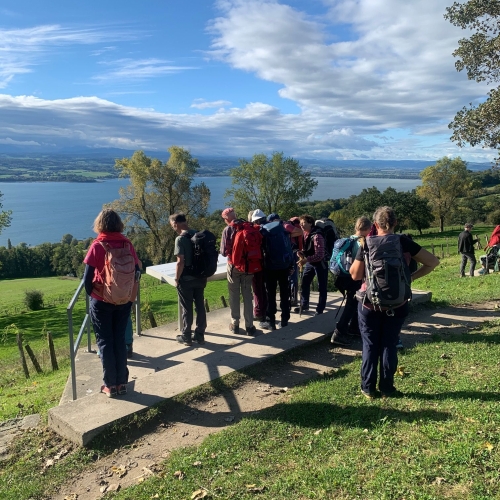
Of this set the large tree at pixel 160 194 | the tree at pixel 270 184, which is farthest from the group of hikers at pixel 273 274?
the tree at pixel 270 184

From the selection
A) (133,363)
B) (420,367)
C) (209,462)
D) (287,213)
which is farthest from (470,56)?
(287,213)

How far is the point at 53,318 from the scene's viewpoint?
74.6 ft

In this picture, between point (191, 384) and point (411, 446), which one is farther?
point (191, 384)

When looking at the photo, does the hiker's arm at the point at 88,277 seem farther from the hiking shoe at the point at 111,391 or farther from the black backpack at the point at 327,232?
the black backpack at the point at 327,232

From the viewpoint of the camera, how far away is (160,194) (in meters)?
37.9

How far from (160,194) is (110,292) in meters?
34.7

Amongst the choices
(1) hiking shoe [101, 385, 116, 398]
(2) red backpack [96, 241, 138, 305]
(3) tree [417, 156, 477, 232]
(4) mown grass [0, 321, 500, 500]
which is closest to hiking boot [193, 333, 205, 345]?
(1) hiking shoe [101, 385, 116, 398]

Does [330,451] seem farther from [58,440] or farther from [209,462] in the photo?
[58,440]

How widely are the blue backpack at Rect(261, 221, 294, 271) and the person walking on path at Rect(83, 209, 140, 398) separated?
218 centimetres

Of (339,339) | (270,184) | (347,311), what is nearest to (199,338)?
(339,339)

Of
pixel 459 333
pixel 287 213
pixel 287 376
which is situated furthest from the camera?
pixel 287 213

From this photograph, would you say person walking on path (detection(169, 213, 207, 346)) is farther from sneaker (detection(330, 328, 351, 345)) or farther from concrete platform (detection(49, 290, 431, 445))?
sneaker (detection(330, 328, 351, 345))

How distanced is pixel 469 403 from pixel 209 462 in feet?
8.01

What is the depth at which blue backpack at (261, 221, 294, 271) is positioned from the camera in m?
6.12
